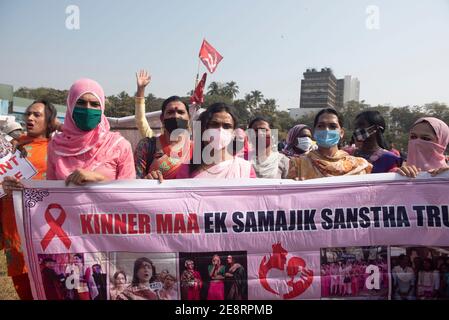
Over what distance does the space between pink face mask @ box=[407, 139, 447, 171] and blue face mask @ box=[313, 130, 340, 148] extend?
0.55 metres

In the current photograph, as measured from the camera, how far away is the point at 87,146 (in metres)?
2.40

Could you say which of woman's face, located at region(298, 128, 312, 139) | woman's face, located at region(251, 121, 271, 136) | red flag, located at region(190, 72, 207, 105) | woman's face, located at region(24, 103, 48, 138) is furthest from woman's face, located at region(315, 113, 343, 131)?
red flag, located at region(190, 72, 207, 105)

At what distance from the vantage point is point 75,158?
2375 mm

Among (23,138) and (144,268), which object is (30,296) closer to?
(144,268)

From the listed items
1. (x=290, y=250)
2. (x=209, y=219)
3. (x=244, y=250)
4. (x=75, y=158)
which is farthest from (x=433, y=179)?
(x=75, y=158)

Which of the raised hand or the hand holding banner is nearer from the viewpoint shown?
the hand holding banner

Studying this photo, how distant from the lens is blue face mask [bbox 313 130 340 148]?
2.69 metres

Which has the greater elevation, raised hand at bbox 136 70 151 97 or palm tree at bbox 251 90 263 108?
palm tree at bbox 251 90 263 108

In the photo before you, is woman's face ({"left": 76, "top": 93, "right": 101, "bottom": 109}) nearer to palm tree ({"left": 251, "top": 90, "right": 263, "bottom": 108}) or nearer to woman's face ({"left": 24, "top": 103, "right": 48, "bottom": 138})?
woman's face ({"left": 24, "top": 103, "right": 48, "bottom": 138})

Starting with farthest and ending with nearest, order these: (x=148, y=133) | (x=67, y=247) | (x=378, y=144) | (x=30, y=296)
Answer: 1. (x=148, y=133)
2. (x=378, y=144)
3. (x=30, y=296)
4. (x=67, y=247)

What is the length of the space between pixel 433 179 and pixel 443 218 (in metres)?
0.23

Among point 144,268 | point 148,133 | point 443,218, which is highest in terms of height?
point 148,133

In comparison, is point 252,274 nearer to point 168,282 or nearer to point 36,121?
point 168,282

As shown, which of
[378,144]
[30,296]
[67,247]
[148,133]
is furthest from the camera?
[148,133]
